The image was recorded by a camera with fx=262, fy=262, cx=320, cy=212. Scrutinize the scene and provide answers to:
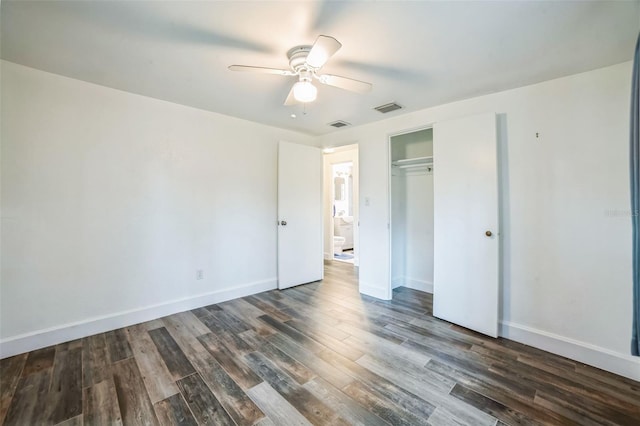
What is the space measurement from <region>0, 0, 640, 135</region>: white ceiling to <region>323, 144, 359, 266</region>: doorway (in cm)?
263

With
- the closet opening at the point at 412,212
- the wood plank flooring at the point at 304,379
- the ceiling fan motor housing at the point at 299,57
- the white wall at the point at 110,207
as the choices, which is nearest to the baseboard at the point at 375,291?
the closet opening at the point at 412,212

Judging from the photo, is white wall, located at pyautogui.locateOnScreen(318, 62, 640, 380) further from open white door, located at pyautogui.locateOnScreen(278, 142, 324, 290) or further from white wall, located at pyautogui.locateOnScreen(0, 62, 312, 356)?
white wall, located at pyautogui.locateOnScreen(0, 62, 312, 356)

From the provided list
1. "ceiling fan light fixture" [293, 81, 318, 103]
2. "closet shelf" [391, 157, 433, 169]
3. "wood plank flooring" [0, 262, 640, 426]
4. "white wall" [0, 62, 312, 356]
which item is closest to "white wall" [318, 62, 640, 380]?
"wood plank flooring" [0, 262, 640, 426]

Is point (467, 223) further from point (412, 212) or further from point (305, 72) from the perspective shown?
point (305, 72)

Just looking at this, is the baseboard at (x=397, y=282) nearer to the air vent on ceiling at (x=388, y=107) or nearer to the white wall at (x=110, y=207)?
the white wall at (x=110, y=207)

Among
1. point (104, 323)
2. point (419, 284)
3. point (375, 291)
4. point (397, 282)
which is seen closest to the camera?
point (104, 323)

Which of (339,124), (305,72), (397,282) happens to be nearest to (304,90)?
(305,72)

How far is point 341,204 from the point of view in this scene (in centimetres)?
841

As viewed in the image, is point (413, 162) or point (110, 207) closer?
point (110, 207)

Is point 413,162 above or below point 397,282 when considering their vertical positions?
above

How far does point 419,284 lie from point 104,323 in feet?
13.0

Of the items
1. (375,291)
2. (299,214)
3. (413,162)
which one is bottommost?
(375,291)

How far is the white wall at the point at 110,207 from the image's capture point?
7.45 feet

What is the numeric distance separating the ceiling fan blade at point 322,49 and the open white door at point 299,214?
2.35 metres
